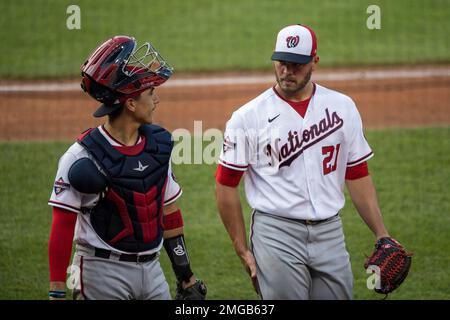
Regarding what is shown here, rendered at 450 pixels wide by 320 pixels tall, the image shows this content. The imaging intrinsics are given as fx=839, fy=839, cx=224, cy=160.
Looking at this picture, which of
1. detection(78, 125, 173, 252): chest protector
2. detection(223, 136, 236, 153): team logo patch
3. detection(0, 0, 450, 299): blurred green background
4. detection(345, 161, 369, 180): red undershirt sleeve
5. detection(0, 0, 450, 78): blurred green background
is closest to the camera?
detection(78, 125, 173, 252): chest protector

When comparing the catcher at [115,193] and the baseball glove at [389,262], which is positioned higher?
the catcher at [115,193]

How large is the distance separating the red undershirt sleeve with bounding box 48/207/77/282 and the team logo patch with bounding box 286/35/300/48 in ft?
4.63

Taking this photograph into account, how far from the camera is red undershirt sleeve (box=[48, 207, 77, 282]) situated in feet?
12.6

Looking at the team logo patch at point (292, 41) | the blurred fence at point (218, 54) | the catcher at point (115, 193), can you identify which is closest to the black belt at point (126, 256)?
the catcher at point (115, 193)

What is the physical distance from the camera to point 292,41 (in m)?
4.33

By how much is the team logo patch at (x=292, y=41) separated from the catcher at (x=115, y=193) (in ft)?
2.23

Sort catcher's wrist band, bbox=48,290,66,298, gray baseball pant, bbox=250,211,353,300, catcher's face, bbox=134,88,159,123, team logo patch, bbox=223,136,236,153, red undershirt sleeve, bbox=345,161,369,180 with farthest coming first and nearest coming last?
red undershirt sleeve, bbox=345,161,369,180 < team logo patch, bbox=223,136,236,153 < gray baseball pant, bbox=250,211,353,300 < catcher's face, bbox=134,88,159,123 < catcher's wrist band, bbox=48,290,66,298

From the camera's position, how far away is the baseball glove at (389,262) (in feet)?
14.4

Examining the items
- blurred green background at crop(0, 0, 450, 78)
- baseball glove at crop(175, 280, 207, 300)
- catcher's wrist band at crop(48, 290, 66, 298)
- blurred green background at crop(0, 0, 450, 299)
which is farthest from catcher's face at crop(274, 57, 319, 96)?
blurred green background at crop(0, 0, 450, 78)

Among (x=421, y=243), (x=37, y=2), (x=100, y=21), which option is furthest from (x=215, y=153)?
(x=37, y=2)

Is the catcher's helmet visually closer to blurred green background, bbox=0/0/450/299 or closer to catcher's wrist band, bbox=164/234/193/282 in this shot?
catcher's wrist band, bbox=164/234/193/282

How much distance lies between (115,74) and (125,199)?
0.60 metres

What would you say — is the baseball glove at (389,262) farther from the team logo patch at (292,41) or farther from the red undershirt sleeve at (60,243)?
the red undershirt sleeve at (60,243)

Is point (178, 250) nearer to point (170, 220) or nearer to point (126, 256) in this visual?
point (170, 220)
